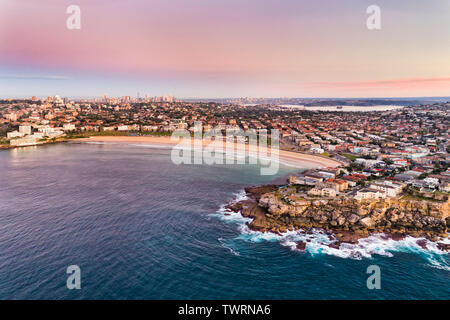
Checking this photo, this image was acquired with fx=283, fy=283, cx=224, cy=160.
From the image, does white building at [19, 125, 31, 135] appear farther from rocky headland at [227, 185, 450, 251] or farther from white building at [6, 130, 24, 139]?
rocky headland at [227, 185, 450, 251]

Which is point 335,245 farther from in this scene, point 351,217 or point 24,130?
point 24,130

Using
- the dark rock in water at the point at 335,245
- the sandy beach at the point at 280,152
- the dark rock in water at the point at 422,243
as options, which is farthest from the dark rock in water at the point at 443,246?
the sandy beach at the point at 280,152

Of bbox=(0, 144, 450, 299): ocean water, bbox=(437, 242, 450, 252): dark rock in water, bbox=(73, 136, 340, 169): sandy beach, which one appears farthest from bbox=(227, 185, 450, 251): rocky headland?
bbox=(73, 136, 340, 169): sandy beach

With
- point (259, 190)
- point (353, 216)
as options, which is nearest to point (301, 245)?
point (353, 216)

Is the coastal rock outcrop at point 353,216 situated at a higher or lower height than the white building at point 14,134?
lower

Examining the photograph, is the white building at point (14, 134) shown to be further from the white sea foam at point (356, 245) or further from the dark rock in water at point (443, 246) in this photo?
the dark rock in water at point (443, 246)
